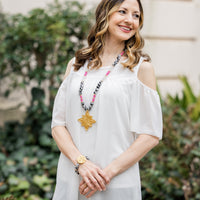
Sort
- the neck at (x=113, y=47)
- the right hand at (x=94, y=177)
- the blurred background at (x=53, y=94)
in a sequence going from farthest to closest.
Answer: the blurred background at (x=53, y=94), the neck at (x=113, y=47), the right hand at (x=94, y=177)

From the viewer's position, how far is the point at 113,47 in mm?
1854

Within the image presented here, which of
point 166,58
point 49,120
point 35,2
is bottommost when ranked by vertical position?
point 49,120

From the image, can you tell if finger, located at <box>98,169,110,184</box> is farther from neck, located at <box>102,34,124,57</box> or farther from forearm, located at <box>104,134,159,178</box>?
neck, located at <box>102,34,124,57</box>

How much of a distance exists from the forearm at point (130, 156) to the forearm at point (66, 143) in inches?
8.1

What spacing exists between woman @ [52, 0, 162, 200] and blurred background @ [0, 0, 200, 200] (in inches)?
48.9

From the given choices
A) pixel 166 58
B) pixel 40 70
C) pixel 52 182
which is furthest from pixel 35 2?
pixel 52 182

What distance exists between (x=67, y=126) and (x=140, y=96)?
1.65ft

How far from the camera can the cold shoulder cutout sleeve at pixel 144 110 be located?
1.72 m

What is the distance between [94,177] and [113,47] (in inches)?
30.6

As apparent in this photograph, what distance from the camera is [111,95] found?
5.65 ft

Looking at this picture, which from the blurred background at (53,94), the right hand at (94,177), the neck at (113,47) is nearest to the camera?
the right hand at (94,177)

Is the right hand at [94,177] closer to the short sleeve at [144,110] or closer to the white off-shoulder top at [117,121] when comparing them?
the white off-shoulder top at [117,121]

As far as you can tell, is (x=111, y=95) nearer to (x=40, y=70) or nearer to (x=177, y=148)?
(x=177, y=148)

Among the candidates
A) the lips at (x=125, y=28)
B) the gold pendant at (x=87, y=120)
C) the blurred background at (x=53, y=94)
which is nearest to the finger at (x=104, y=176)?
the gold pendant at (x=87, y=120)
